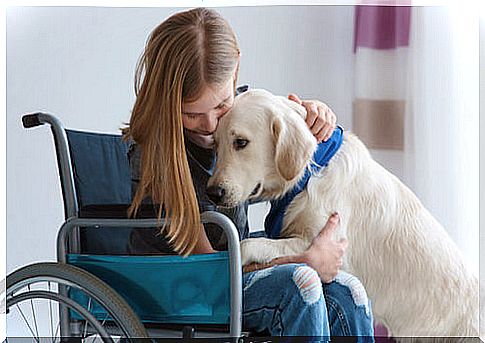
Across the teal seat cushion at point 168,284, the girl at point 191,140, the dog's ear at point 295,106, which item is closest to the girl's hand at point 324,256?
the girl at point 191,140

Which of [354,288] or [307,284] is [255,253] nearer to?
[307,284]

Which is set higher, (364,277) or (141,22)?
(141,22)

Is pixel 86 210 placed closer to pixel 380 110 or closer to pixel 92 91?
pixel 92 91

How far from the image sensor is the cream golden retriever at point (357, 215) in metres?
2.02

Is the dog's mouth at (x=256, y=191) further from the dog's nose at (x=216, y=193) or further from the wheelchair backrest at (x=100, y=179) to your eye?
the wheelchair backrest at (x=100, y=179)

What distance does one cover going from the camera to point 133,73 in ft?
6.91

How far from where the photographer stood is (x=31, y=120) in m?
2.10

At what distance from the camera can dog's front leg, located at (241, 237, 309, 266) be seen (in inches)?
79.2

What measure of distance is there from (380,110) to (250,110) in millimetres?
354

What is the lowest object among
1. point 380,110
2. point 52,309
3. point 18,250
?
point 52,309

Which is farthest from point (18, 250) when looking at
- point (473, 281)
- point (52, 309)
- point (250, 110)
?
point (473, 281)

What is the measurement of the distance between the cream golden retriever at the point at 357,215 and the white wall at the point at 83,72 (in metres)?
0.13

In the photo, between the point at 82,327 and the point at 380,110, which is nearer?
the point at 82,327

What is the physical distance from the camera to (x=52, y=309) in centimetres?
218
